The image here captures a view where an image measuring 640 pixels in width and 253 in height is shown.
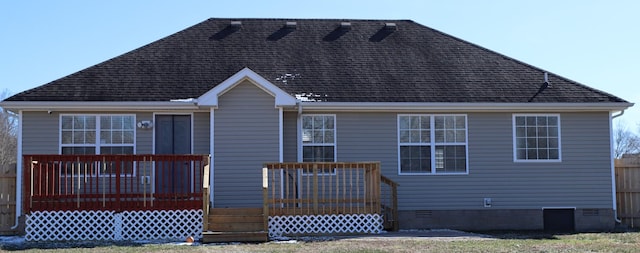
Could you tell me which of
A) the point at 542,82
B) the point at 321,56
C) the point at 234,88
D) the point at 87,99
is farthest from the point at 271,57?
the point at 542,82

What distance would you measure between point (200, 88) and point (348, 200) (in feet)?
15.3

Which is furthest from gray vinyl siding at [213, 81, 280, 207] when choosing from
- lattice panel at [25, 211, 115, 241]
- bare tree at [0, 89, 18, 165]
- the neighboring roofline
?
bare tree at [0, 89, 18, 165]

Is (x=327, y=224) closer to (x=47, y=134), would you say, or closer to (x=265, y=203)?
(x=265, y=203)

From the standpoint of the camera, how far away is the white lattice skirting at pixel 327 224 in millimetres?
15389

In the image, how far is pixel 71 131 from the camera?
56.0ft

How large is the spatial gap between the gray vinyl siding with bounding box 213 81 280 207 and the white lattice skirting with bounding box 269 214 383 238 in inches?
69.4

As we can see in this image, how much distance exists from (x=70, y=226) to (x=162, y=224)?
5.99 ft

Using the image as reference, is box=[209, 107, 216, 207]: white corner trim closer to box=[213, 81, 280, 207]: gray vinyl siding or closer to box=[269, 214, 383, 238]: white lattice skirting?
box=[213, 81, 280, 207]: gray vinyl siding

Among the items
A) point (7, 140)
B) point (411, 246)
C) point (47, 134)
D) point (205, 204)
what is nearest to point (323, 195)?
point (205, 204)

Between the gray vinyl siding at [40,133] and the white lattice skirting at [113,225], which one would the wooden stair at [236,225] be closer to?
the white lattice skirting at [113,225]

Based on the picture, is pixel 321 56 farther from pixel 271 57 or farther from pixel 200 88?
pixel 200 88

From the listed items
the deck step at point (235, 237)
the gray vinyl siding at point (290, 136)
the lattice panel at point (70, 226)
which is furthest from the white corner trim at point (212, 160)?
the lattice panel at point (70, 226)

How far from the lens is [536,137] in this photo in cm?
1795

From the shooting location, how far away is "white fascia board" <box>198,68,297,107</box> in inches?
645
